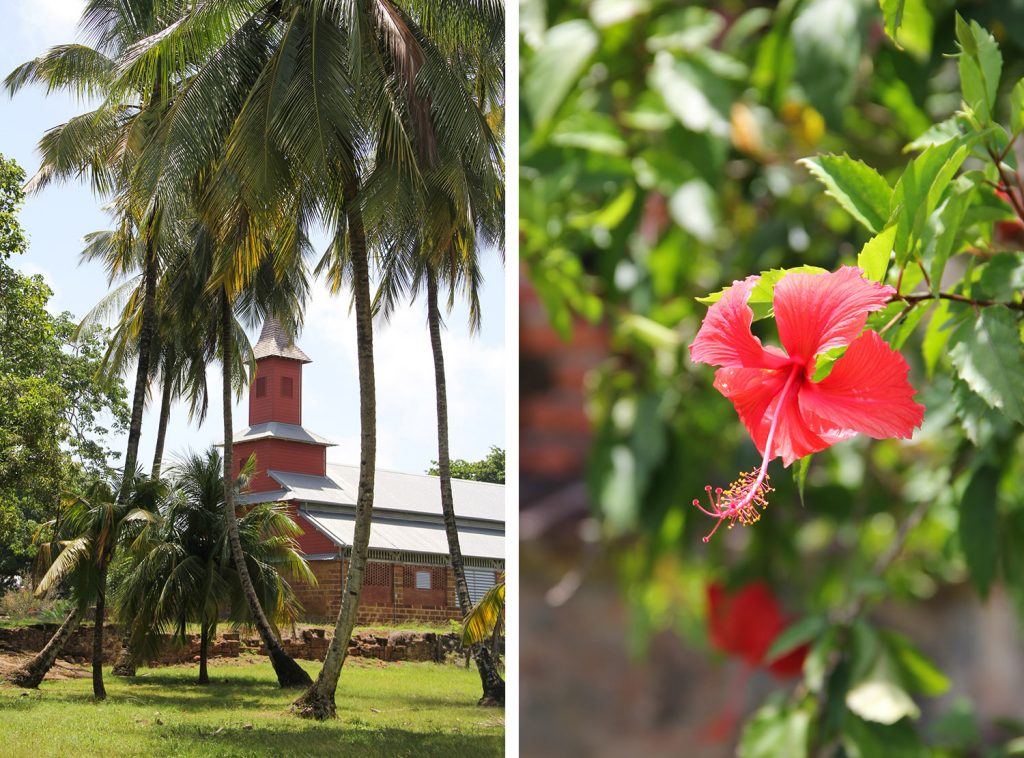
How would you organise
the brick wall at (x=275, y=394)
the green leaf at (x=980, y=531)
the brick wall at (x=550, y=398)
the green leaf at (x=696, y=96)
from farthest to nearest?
1. the brick wall at (x=275, y=394)
2. the brick wall at (x=550, y=398)
3. the green leaf at (x=696, y=96)
4. the green leaf at (x=980, y=531)

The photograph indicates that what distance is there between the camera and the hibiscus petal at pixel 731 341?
0.80 ft

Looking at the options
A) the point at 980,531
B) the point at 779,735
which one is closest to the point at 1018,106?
the point at 980,531

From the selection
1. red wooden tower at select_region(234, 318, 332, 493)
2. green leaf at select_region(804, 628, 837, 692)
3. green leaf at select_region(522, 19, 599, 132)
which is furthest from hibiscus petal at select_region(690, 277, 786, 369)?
red wooden tower at select_region(234, 318, 332, 493)

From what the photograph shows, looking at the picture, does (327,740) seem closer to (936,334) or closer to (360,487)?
(360,487)

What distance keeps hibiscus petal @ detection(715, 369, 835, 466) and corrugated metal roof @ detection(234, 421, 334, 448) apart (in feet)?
6.19

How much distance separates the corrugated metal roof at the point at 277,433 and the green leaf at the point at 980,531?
5.77 ft

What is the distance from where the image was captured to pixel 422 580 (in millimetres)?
2387

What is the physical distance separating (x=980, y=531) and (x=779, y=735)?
160 mm

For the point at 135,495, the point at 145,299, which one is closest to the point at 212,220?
the point at 145,299

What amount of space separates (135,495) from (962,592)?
67.9 inches

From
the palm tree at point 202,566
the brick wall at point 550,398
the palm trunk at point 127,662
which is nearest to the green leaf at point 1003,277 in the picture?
the brick wall at point 550,398

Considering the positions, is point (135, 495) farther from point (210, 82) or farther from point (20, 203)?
point (210, 82)

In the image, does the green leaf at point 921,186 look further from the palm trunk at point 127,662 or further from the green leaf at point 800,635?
the palm trunk at point 127,662

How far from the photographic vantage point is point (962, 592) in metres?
0.78
